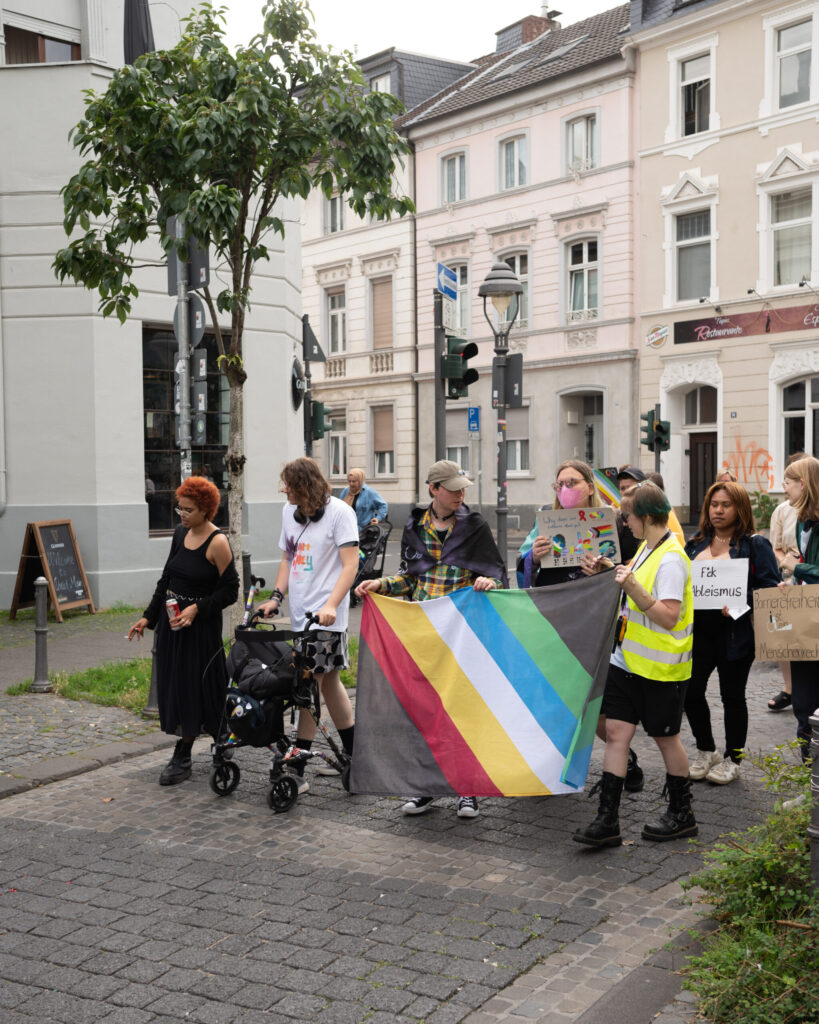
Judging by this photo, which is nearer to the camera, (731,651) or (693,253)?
(731,651)

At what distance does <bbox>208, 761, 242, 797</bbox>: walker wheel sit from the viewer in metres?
6.17

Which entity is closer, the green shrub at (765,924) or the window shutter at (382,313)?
the green shrub at (765,924)

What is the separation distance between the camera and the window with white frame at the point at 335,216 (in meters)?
36.9

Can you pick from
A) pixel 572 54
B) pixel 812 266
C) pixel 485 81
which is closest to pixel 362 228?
pixel 485 81

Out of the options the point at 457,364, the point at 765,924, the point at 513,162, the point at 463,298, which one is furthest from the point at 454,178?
the point at 765,924

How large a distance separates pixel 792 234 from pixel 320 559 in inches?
900

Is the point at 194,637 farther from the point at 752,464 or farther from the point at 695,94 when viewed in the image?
the point at 695,94

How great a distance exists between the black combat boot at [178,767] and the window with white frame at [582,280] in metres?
25.0

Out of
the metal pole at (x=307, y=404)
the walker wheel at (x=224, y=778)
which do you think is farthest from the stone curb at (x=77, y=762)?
the metal pole at (x=307, y=404)

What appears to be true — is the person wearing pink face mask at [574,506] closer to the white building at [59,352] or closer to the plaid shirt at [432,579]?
the plaid shirt at [432,579]

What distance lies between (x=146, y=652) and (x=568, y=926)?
23.5 ft

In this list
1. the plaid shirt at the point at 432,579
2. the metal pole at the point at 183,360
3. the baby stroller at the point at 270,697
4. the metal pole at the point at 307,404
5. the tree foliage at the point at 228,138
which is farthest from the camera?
the metal pole at the point at 307,404

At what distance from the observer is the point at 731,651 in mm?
6152

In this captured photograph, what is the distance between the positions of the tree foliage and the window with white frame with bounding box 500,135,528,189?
73.6 feet
